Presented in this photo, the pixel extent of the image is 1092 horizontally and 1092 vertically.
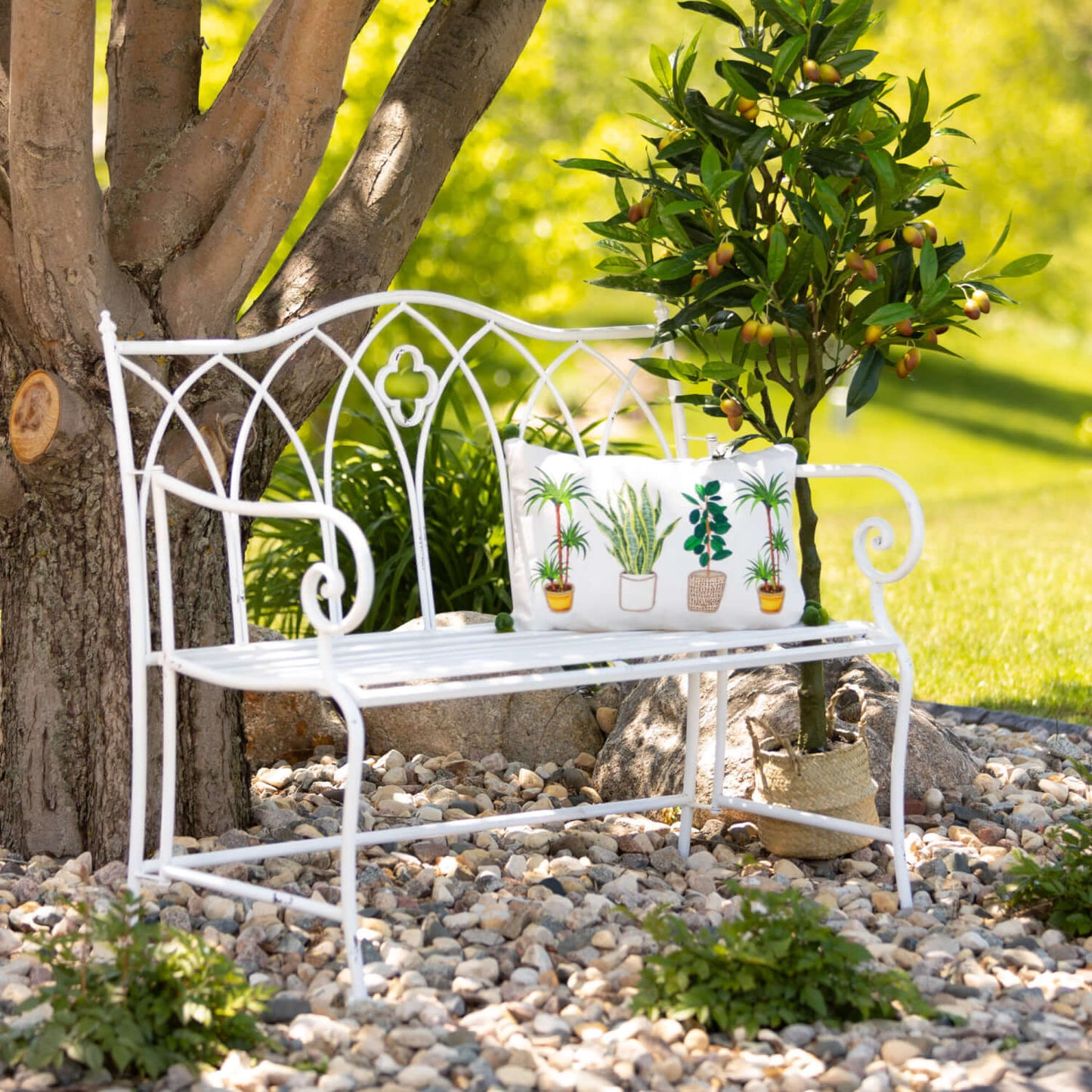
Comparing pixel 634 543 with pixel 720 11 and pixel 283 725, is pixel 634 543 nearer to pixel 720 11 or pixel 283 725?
pixel 720 11

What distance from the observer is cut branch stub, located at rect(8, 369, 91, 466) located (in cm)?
249

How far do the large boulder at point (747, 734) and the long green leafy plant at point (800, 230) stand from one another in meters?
0.30

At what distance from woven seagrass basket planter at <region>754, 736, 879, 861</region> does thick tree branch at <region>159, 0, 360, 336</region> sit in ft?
4.32

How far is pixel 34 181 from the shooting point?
239 centimetres

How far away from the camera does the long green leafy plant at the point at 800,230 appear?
2.53 meters

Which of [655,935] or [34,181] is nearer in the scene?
[655,935]

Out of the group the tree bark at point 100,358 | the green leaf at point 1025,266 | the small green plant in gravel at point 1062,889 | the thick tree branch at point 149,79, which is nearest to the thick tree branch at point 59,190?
the tree bark at point 100,358

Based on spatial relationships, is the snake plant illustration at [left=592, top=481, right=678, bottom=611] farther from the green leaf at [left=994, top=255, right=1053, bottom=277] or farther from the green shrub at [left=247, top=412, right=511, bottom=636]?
the green shrub at [left=247, top=412, right=511, bottom=636]

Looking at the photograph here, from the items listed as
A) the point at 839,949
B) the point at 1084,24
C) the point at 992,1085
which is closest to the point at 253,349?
the point at 839,949

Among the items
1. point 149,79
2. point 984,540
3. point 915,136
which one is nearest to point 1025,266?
point 915,136

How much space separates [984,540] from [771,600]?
4974 mm

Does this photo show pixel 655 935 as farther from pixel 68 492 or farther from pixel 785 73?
pixel 785 73

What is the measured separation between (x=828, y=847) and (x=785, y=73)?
1.40 m

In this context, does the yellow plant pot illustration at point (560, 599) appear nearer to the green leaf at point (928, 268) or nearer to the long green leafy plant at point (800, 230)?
the long green leafy plant at point (800, 230)
